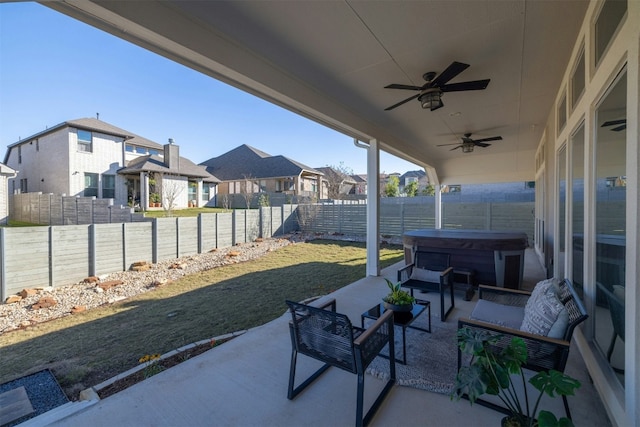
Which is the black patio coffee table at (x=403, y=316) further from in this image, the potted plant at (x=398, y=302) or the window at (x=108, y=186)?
the window at (x=108, y=186)

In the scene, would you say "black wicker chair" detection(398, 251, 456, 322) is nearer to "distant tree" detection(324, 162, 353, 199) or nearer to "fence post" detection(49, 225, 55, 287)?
"fence post" detection(49, 225, 55, 287)

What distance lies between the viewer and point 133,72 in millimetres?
5441

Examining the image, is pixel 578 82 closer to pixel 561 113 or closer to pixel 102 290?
pixel 561 113

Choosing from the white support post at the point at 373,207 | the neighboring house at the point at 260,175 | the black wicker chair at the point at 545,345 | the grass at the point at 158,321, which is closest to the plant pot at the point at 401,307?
the black wicker chair at the point at 545,345

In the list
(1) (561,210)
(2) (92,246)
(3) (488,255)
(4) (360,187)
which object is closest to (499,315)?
(3) (488,255)

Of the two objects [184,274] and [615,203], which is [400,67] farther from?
[184,274]

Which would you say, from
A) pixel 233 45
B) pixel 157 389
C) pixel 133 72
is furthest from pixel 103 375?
pixel 133 72

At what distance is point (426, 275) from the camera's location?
383 centimetres

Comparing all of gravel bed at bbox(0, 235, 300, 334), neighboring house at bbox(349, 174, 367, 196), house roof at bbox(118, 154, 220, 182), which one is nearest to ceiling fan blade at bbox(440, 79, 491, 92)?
gravel bed at bbox(0, 235, 300, 334)

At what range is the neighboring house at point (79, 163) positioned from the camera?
1243cm

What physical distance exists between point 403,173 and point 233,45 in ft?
120

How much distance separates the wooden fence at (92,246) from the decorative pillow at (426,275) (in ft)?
21.3

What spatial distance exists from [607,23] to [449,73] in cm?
112

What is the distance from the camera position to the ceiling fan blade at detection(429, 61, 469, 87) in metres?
2.53
